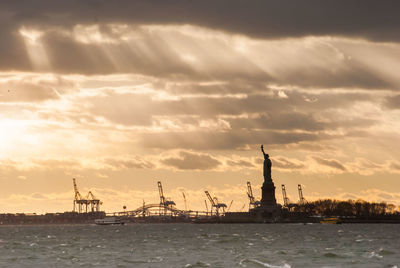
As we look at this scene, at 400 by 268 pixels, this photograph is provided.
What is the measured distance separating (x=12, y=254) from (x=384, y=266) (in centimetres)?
6069

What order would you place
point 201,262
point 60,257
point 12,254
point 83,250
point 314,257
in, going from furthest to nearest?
point 83,250 < point 12,254 < point 60,257 < point 314,257 < point 201,262

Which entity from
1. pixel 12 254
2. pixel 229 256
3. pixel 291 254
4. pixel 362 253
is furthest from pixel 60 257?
pixel 362 253

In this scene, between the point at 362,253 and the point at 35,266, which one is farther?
the point at 362,253

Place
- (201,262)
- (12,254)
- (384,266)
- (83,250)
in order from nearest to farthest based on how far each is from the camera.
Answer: (384,266) < (201,262) < (12,254) < (83,250)

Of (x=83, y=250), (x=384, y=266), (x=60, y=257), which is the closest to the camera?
(x=384, y=266)

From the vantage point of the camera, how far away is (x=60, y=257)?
130 metres

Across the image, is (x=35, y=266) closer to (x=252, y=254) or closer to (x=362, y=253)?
(x=252, y=254)

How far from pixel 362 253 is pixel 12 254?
53181 millimetres

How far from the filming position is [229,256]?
127562mm

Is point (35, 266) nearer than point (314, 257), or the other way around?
point (35, 266)

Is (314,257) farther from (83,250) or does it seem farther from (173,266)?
(83,250)

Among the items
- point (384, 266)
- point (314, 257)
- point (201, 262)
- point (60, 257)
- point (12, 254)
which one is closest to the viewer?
point (384, 266)

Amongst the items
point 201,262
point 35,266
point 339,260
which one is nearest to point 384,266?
point 339,260

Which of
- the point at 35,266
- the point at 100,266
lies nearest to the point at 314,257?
the point at 100,266
